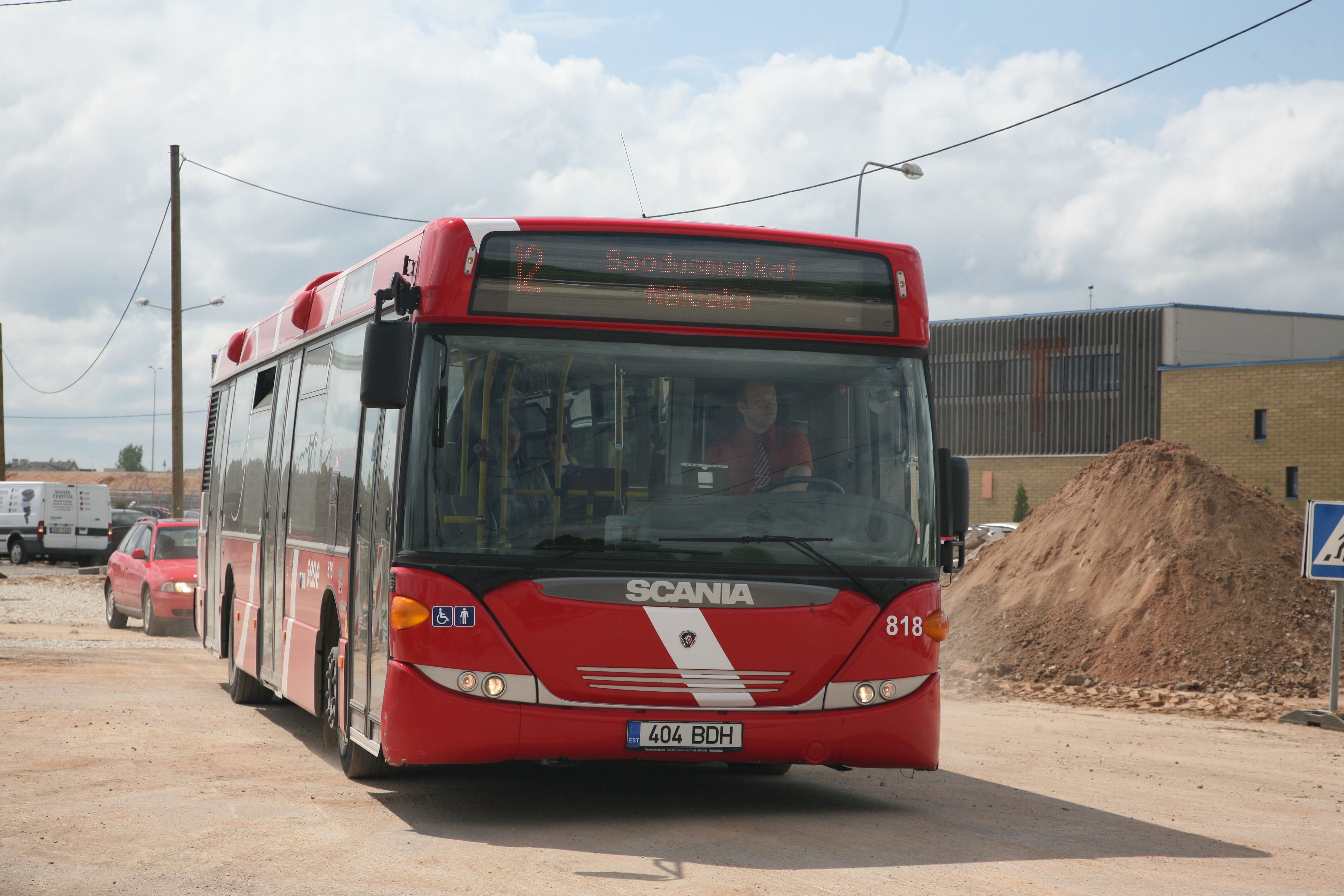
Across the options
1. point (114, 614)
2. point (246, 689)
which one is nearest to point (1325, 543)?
point (246, 689)

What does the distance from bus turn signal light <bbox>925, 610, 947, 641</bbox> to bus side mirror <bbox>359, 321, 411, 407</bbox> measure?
2.95 metres

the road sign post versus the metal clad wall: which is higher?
the metal clad wall

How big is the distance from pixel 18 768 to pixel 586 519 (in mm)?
4285

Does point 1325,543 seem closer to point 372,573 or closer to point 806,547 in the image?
point 806,547

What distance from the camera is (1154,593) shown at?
19.0m

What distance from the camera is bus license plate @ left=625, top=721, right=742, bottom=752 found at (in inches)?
287

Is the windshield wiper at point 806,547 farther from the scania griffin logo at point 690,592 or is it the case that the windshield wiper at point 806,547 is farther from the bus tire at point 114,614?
the bus tire at point 114,614

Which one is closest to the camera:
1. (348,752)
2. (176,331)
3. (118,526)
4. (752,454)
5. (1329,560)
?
(752,454)

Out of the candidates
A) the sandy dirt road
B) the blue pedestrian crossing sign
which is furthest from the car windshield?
the blue pedestrian crossing sign

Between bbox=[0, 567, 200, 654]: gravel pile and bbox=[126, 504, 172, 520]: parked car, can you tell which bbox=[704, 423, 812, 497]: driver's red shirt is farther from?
bbox=[126, 504, 172, 520]: parked car

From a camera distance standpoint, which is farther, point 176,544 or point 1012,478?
point 1012,478

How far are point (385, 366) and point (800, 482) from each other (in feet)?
7.13

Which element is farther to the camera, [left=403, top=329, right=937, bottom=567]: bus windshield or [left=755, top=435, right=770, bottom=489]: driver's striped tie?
[left=755, top=435, right=770, bottom=489]: driver's striped tie

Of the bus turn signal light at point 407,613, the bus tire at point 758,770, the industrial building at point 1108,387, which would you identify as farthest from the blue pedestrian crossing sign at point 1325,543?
the industrial building at point 1108,387
